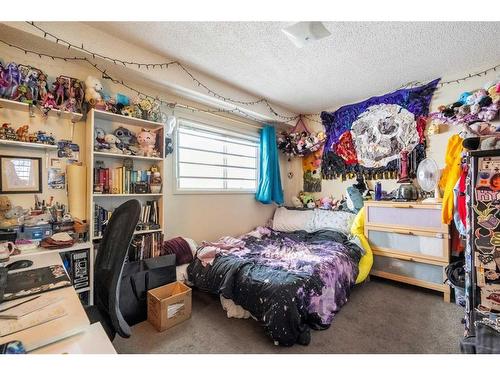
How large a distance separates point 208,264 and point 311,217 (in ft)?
5.46

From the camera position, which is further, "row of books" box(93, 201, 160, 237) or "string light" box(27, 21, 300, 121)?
"row of books" box(93, 201, 160, 237)

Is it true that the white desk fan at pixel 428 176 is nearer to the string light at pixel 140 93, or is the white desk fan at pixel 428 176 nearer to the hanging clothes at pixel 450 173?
the hanging clothes at pixel 450 173

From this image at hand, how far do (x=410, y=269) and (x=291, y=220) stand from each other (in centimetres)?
147

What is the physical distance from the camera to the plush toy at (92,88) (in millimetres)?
1845

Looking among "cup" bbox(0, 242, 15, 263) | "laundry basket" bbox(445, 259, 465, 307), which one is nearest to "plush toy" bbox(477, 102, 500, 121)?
"laundry basket" bbox(445, 259, 465, 307)

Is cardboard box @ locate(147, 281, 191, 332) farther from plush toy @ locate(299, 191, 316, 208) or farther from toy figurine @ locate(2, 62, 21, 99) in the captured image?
plush toy @ locate(299, 191, 316, 208)

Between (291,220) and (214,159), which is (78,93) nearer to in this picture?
(214,159)

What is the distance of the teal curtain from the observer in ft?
11.0

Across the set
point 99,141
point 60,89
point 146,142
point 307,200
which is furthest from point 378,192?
point 60,89

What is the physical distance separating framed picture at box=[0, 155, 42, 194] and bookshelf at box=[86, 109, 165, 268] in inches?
12.8

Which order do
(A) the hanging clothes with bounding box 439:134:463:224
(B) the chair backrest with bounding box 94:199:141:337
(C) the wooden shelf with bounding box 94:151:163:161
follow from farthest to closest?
(A) the hanging clothes with bounding box 439:134:463:224, (C) the wooden shelf with bounding box 94:151:163:161, (B) the chair backrest with bounding box 94:199:141:337

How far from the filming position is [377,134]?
2949 mm
